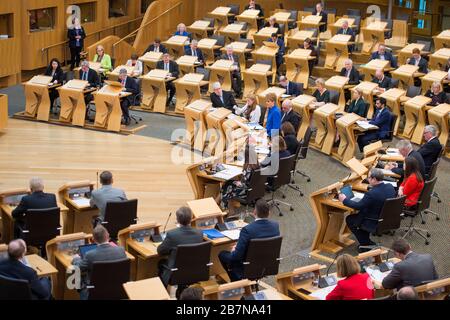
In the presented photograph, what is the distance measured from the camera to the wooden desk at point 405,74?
16.2 m

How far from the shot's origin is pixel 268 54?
18.2 m

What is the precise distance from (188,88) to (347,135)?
4375 millimetres

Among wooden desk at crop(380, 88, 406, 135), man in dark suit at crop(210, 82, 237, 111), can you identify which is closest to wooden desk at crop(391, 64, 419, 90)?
wooden desk at crop(380, 88, 406, 135)

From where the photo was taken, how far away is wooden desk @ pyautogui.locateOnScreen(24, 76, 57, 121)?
52.9ft

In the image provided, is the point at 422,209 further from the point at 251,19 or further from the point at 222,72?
the point at 251,19

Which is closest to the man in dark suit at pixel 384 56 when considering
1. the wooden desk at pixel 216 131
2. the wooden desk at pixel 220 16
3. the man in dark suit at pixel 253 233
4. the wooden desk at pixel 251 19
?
the wooden desk at pixel 251 19

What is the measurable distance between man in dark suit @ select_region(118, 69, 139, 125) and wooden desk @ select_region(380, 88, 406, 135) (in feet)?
16.7

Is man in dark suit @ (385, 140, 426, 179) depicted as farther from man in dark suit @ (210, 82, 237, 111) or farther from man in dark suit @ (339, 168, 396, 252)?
man in dark suit @ (210, 82, 237, 111)

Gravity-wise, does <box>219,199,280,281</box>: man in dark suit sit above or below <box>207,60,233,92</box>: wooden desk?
below

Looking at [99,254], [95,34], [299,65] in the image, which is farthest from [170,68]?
[99,254]

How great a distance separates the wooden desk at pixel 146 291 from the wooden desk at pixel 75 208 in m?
3.18

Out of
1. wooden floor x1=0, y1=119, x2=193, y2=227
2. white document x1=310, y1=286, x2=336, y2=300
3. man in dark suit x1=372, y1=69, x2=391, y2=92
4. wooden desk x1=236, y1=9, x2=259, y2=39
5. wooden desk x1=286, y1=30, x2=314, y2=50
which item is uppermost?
wooden desk x1=236, y1=9, x2=259, y2=39

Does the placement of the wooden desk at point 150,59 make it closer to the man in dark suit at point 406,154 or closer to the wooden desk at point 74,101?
the wooden desk at point 74,101

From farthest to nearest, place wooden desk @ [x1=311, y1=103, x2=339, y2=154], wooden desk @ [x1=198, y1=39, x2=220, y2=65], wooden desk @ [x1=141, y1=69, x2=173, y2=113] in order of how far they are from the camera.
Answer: wooden desk @ [x1=198, y1=39, x2=220, y2=65], wooden desk @ [x1=141, y1=69, x2=173, y2=113], wooden desk @ [x1=311, y1=103, x2=339, y2=154]
